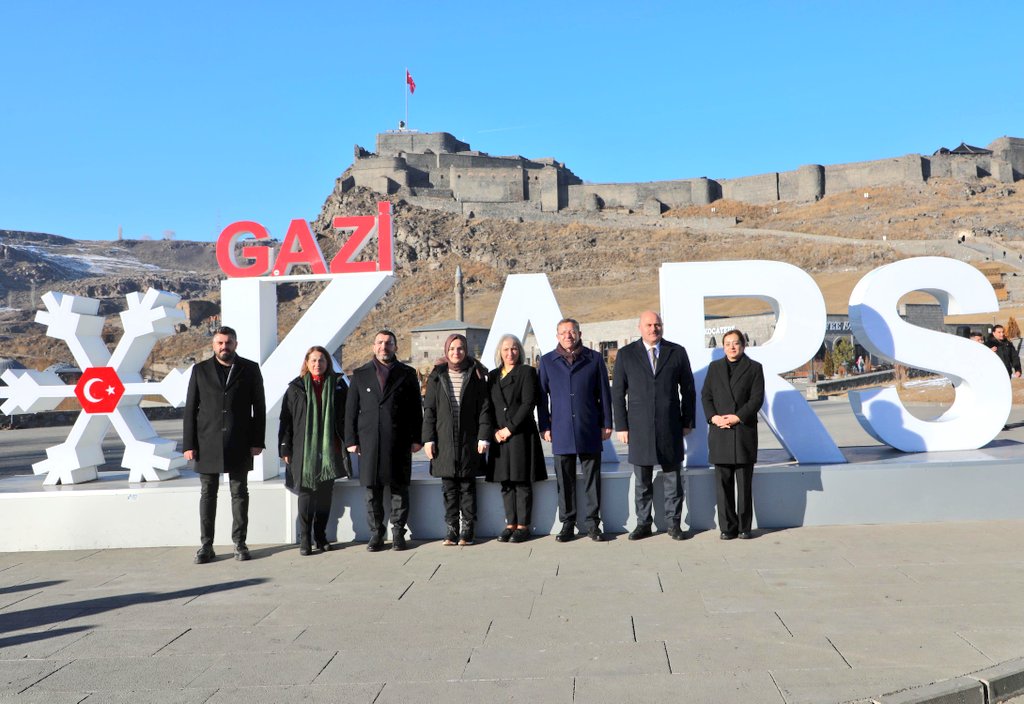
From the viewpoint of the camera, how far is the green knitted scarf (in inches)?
248

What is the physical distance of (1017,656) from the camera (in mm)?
3611

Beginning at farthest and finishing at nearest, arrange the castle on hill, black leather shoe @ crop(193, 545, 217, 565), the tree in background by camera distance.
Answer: the castle on hill < the tree in background < black leather shoe @ crop(193, 545, 217, 565)

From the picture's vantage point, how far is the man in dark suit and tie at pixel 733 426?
621 centimetres

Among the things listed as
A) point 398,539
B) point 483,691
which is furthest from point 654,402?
point 483,691

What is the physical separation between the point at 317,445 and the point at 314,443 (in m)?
0.03

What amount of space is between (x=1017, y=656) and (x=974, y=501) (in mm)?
3197

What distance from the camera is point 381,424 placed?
6289 millimetres

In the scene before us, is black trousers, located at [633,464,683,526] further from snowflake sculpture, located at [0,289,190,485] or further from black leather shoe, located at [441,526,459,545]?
snowflake sculpture, located at [0,289,190,485]

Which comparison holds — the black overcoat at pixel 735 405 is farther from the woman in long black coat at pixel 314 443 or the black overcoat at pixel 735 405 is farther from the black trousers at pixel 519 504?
the woman in long black coat at pixel 314 443

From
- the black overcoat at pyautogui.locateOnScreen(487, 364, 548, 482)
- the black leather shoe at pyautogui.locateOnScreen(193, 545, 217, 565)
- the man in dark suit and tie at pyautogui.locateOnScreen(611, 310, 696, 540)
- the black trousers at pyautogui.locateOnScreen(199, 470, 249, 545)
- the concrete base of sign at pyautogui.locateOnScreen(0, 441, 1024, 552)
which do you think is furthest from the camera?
the concrete base of sign at pyautogui.locateOnScreen(0, 441, 1024, 552)

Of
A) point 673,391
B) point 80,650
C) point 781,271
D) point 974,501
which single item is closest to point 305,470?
point 80,650

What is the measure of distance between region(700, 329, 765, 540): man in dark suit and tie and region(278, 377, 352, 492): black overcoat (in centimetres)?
270

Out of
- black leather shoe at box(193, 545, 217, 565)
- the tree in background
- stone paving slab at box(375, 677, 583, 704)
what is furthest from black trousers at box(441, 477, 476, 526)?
the tree in background

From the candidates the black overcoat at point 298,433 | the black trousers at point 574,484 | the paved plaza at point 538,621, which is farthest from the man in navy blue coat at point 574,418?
the black overcoat at point 298,433
